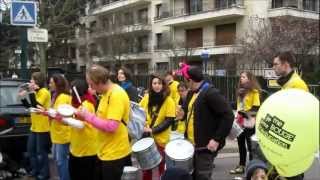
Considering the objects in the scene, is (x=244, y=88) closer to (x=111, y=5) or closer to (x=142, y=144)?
(x=142, y=144)

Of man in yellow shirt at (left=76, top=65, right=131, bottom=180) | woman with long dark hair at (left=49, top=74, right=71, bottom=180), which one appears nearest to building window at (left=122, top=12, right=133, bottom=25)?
woman with long dark hair at (left=49, top=74, right=71, bottom=180)

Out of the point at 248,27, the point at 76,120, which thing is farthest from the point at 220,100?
the point at 248,27

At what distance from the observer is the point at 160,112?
7398 millimetres

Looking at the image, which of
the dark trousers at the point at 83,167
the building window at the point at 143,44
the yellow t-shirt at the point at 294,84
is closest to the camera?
the yellow t-shirt at the point at 294,84

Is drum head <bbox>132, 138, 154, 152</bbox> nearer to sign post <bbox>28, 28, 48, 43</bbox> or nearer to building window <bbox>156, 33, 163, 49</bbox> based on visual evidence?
sign post <bbox>28, 28, 48, 43</bbox>

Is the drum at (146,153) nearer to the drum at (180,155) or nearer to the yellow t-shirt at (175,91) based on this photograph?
the drum at (180,155)

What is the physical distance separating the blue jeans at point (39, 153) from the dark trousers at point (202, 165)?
3215 mm

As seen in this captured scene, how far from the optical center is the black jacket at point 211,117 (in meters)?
5.64

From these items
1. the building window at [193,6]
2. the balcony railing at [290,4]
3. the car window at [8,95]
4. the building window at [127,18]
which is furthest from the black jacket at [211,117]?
the building window at [127,18]

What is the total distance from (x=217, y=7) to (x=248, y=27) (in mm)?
4448

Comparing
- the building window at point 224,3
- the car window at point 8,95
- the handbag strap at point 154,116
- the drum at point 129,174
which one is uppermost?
the building window at point 224,3

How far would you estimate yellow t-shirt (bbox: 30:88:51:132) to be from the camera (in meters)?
8.20

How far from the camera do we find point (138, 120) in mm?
6059

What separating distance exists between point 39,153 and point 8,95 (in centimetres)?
155
